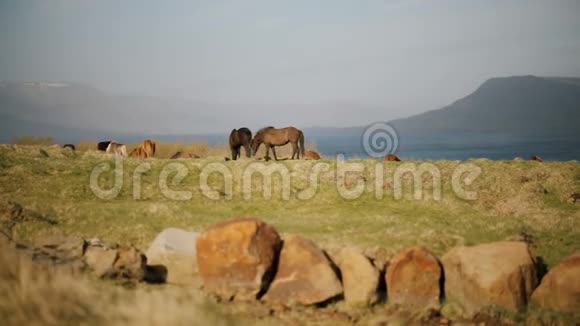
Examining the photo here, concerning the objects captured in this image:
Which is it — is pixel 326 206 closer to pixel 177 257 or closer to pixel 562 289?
pixel 177 257

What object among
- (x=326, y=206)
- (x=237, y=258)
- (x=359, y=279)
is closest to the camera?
(x=237, y=258)

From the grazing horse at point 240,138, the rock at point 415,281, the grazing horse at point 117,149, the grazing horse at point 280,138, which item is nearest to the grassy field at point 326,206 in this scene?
the rock at point 415,281

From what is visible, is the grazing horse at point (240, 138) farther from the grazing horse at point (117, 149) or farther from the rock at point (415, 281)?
the rock at point (415, 281)

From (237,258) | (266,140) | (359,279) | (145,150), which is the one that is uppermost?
(266,140)

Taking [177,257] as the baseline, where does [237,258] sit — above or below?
above

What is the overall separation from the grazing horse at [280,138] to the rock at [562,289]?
17.7 m

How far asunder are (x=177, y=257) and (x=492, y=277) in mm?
6728

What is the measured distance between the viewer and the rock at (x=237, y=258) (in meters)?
10.5

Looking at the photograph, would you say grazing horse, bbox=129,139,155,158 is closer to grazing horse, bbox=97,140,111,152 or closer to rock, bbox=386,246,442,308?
grazing horse, bbox=97,140,111,152

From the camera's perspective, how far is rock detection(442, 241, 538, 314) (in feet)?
35.2

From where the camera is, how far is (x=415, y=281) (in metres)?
11.1

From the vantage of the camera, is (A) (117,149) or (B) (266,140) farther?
(A) (117,149)

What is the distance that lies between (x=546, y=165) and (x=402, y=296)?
15.2 meters

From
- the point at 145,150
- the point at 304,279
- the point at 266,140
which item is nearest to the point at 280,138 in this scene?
the point at 266,140
